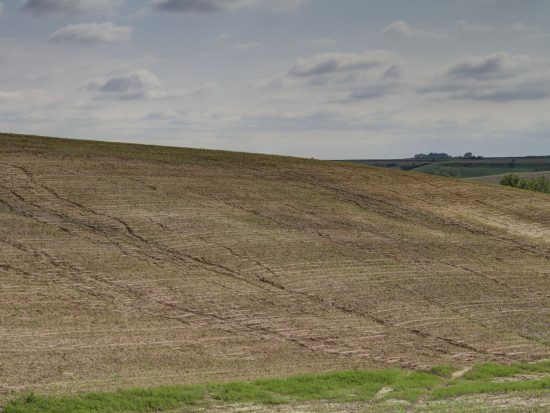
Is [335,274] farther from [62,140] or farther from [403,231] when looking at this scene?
[62,140]

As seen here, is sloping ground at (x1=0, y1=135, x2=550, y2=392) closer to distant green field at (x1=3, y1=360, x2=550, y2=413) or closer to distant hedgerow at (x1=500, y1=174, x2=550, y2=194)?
distant green field at (x1=3, y1=360, x2=550, y2=413)

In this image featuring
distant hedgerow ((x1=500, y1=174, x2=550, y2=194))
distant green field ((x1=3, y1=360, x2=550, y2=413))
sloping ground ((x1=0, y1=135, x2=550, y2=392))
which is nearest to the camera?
distant green field ((x1=3, y1=360, x2=550, y2=413))

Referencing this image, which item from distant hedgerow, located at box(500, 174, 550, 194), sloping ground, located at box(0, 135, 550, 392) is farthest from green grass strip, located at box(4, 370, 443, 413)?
distant hedgerow, located at box(500, 174, 550, 194)

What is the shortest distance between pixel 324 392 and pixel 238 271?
1323cm

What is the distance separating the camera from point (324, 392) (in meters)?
21.3

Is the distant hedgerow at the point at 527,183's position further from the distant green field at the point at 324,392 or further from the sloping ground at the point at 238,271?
the distant green field at the point at 324,392

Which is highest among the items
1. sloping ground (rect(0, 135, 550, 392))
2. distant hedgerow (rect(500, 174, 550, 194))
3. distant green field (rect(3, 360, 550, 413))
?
distant hedgerow (rect(500, 174, 550, 194))

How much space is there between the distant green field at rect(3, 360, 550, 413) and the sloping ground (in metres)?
1.41

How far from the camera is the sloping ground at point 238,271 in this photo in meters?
24.8

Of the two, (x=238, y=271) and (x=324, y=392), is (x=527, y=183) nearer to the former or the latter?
(x=238, y=271)

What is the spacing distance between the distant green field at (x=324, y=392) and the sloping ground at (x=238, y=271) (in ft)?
4.62

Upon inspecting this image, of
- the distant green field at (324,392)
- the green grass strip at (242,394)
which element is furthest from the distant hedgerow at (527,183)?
the green grass strip at (242,394)

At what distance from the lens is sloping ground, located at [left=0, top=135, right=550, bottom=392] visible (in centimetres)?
2484

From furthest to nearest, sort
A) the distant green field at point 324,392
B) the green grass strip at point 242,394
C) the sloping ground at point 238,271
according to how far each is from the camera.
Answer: the sloping ground at point 238,271 → the distant green field at point 324,392 → the green grass strip at point 242,394
